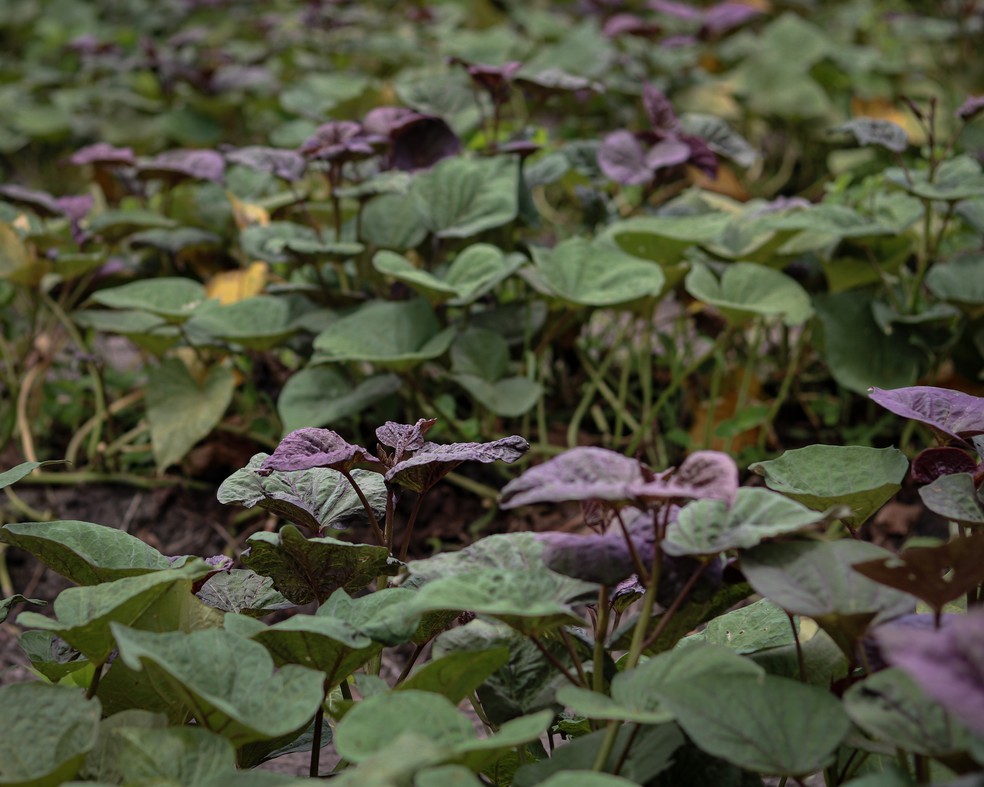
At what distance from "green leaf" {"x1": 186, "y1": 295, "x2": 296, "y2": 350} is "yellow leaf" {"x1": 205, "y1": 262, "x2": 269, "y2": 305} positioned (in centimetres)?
27

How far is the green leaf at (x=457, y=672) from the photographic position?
0.80m

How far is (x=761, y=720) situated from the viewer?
0.72m

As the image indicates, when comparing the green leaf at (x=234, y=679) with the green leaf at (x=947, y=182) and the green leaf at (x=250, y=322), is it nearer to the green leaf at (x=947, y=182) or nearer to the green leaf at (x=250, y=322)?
the green leaf at (x=250, y=322)

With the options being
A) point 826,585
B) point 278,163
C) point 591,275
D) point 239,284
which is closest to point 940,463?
point 826,585

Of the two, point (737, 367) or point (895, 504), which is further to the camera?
point (737, 367)

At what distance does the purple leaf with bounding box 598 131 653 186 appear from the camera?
6.31 feet

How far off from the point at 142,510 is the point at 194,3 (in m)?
2.94

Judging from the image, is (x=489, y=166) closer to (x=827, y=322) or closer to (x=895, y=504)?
(x=827, y=322)

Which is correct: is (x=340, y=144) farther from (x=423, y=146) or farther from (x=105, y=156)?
(x=105, y=156)

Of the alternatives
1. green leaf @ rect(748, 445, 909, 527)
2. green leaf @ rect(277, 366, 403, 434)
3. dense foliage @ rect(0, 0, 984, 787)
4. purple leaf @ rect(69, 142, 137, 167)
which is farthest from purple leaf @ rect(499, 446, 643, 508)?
purple leaf @ rect(69, 142, 137, 167)

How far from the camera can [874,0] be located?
482cm

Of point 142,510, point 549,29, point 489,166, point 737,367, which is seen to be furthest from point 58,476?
point 549,29

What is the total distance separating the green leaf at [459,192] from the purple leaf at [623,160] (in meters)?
0.18

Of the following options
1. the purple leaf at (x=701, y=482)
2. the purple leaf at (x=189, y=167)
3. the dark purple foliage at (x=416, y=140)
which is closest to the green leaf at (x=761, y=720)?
the purple leaf at (x=701, y=482)
